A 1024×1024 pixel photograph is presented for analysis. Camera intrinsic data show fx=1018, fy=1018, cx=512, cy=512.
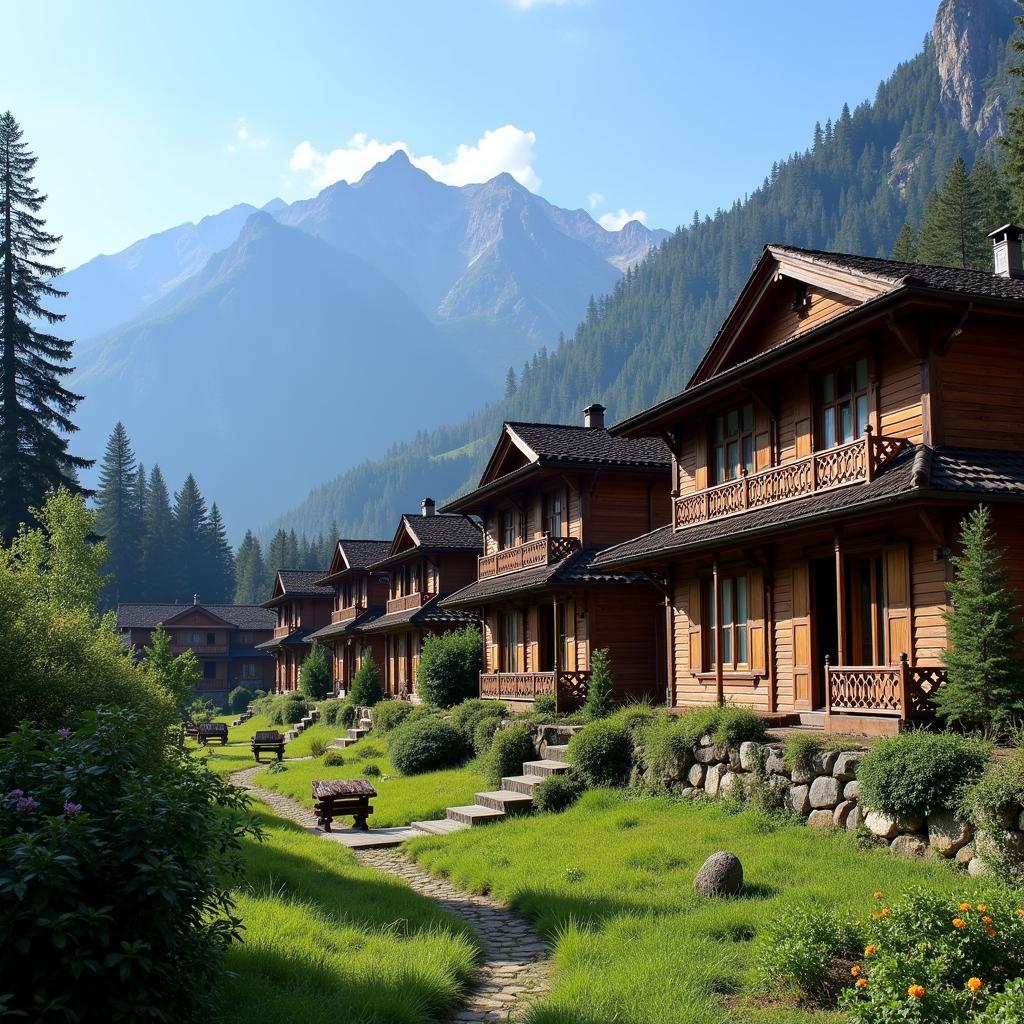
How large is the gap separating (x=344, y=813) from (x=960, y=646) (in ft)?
39.7

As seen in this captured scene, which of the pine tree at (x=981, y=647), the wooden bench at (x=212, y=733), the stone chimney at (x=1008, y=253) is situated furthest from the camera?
the wooden bench at (x=212, y=733)

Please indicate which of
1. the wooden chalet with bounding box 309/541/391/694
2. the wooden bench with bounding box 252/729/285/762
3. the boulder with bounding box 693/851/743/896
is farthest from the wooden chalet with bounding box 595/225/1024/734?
the wooden chalet with bounding box 309/541/391/694

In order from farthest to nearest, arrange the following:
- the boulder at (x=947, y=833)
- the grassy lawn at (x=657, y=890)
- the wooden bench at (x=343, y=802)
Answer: the wooden bench at (x=343, y=802), the boulder at (x=947, y=833), the grassy lawn at (x=657, y=890)

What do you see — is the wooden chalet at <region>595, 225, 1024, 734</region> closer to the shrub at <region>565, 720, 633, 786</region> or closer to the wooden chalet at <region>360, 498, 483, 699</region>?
the shrub at <region>565, 720, 633, 786</region>

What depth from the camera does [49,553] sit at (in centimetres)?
2716

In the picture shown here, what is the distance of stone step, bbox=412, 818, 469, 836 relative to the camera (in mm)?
18469

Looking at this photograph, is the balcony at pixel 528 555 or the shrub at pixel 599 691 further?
the balcony at pixel 528 555

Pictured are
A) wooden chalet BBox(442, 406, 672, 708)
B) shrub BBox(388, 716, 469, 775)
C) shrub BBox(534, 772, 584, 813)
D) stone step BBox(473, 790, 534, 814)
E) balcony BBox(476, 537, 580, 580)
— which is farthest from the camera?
balcony BBox(476, 537, 580, 580)

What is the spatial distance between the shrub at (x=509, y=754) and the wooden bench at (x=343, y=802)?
335cm

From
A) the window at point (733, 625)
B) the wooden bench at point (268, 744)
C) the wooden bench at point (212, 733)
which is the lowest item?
the wooden bench at point (212, 733)

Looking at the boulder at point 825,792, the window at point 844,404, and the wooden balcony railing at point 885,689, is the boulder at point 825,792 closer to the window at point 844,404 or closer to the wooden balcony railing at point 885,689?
the wooden balcony railing at point 885,689

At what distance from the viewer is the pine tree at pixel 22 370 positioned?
4219 centimetres

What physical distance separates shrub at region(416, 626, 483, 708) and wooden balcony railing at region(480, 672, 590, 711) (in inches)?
75.2

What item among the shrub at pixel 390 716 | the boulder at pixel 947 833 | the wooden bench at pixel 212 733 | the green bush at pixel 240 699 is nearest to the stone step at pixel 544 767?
the boulder at pixel 947 833
